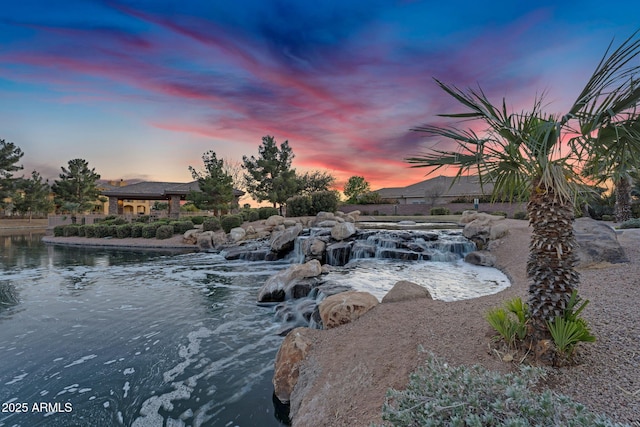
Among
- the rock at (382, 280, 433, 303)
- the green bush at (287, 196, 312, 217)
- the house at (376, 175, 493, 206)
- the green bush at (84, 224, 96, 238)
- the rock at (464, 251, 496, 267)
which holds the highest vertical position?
the house at (376, 175, 493, 206)

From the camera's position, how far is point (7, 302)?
26.8ft

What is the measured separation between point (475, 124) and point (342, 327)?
343cm

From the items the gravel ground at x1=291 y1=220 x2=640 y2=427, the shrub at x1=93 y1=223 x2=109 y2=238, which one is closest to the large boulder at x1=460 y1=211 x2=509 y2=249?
the gravel ground at x1=291 y1=220 x2=640 y2=427

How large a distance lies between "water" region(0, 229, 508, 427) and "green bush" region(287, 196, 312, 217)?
15002mm

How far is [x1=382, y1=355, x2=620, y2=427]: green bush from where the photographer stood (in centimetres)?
155

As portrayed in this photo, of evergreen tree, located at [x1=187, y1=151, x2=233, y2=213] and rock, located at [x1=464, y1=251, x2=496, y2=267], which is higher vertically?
evergreen tree, located at [x1=187, y1=151, x2=233, y2=213]

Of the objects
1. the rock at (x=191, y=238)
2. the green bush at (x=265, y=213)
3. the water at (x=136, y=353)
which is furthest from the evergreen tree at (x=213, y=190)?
the water at (x=136, y=353)

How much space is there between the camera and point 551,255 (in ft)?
8.91

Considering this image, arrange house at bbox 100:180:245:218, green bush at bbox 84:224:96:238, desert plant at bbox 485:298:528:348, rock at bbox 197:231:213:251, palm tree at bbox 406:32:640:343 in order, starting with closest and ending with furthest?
palm tree at bbox 406:32:640:343
desert plant at bbox 485:298:528:348
rock at bbox 197:231:213:251
green bush at bbox 84:224:96:238
house at bbox 100:180:245:218

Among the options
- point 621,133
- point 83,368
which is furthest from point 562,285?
point 83,368

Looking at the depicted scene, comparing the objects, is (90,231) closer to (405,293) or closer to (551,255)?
(405,293)

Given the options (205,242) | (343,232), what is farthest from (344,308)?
(205,242)

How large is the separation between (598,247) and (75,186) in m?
49.4

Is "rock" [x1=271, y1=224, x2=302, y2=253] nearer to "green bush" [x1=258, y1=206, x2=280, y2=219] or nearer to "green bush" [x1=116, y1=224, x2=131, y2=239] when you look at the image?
"green bush" [x1=258, y1=206, x2=280, y2=219]
